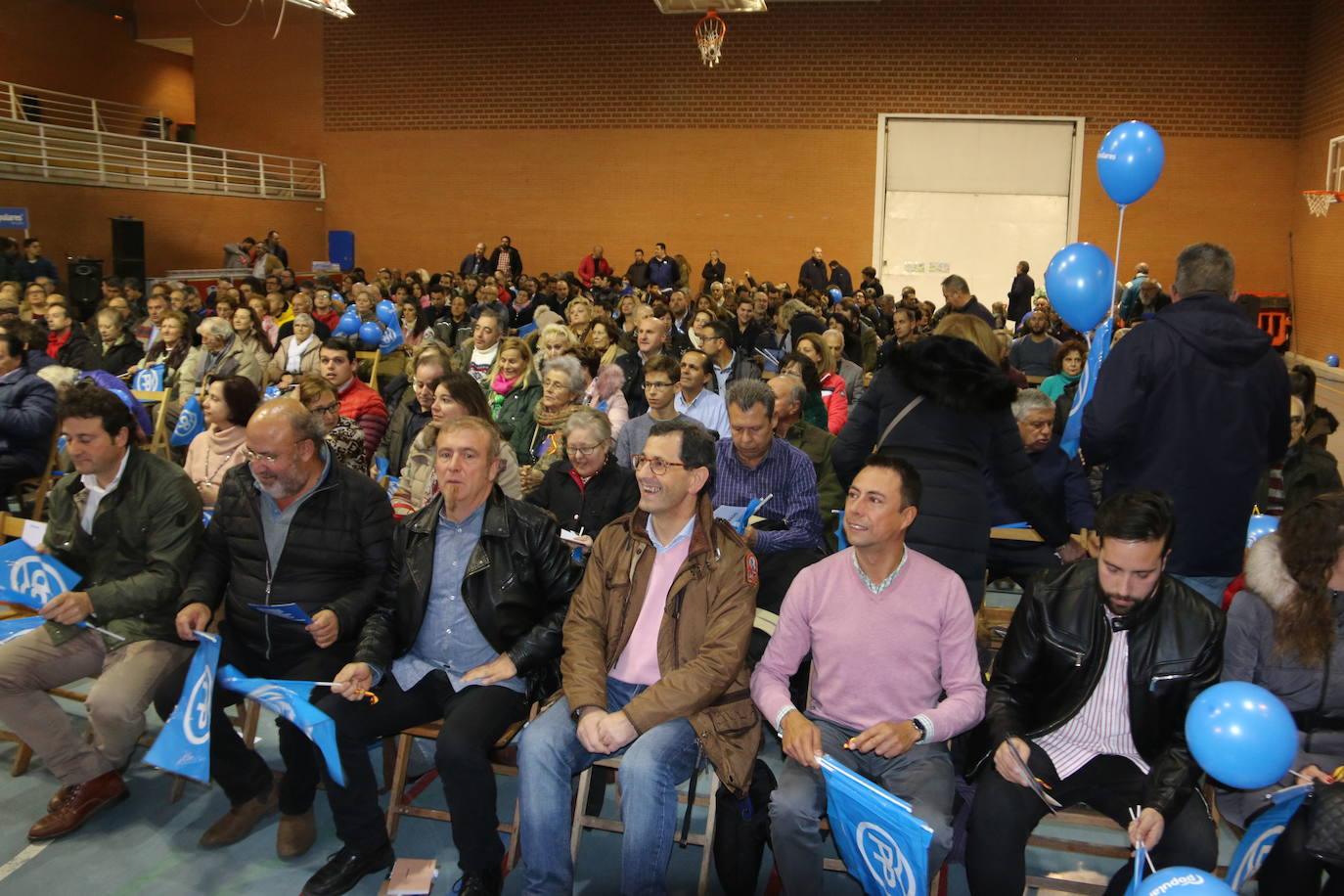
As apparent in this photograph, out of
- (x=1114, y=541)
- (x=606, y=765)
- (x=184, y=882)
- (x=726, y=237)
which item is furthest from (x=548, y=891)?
(x=726, y=237)

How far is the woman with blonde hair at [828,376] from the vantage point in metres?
5.73

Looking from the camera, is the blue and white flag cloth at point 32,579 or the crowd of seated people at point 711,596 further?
the blue and white flag cloth at point 32,579

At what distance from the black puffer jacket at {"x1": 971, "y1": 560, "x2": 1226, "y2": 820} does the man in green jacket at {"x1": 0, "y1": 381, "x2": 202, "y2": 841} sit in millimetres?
2346

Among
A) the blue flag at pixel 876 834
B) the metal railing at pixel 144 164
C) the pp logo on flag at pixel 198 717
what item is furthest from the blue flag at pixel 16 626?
the metal railing at pixel 144 164

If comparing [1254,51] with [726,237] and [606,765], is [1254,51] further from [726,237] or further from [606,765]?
[606,765]

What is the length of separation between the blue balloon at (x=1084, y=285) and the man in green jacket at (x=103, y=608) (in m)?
3.19

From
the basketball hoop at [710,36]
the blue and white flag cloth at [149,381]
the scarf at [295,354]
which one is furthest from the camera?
the basketball hoop at [710,36]

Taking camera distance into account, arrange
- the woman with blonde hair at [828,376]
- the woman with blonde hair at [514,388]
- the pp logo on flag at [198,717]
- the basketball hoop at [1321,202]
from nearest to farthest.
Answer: the pp logo on flag at [198,717], the woman with blonde hair at [514,388], the woman with blonde hair at [828,376], the basketball hoop at [1321,202]

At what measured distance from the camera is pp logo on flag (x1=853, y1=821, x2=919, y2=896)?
203 cm

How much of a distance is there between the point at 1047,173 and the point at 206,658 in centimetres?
1538

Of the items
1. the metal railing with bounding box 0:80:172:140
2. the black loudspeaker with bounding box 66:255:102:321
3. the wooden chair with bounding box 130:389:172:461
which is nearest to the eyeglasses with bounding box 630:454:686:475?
the wooden chair with bounding box 130:389:172:461

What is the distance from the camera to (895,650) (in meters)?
2.43

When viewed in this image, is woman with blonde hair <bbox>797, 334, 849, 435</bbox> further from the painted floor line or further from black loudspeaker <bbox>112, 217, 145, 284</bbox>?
black loudspeaker <bbox>112, 217, 145, 284</bbox>

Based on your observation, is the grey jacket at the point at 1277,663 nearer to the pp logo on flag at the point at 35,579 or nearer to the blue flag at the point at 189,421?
the pp logo on flag at the point at 35,579
